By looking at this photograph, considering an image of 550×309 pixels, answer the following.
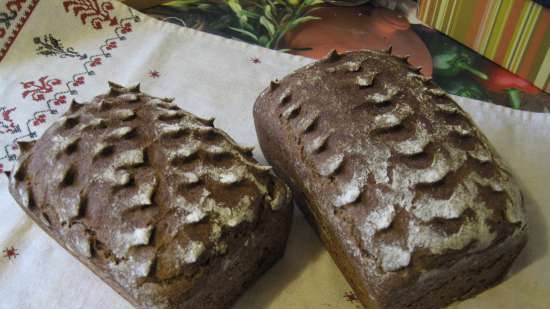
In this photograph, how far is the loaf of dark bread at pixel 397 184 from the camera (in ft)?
2.89

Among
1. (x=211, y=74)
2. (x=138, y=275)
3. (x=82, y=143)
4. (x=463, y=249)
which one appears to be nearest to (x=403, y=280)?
(x=463, y=249)

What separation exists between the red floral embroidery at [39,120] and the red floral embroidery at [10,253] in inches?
14.9

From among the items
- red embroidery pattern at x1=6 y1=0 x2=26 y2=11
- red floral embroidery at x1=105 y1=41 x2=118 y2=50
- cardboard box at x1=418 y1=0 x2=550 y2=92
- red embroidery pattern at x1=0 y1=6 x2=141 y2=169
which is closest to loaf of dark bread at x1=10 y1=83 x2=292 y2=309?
red embroidery pattern at x1=0 y1=6 x2=141 y2=169

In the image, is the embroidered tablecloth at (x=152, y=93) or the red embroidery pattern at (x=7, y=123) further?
the red embroidery pattern at (x=7, y=123)

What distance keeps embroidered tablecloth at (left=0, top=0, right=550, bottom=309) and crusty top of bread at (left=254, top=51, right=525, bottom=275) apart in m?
0.18

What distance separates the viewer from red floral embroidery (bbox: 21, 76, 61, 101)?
56.6 inches

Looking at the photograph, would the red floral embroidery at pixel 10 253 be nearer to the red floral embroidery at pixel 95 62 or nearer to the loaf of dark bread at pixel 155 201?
the loaf of dark bread at pixel 155 201

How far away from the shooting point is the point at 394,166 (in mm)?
912

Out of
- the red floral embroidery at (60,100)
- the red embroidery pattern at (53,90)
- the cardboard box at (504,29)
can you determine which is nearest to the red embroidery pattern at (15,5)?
the red embroidery pattern at (53,90)

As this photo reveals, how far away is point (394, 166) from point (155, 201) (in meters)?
0.41

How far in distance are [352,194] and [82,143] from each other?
1.63 feet

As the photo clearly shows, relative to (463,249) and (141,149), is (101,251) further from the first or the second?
(463,249)

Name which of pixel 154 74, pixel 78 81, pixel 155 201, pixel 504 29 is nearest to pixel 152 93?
pixel 154 74

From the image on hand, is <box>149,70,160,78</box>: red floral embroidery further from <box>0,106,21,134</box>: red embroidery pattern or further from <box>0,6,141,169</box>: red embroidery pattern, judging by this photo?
<box>0,106,21,134</box>: red embroidery pattern
